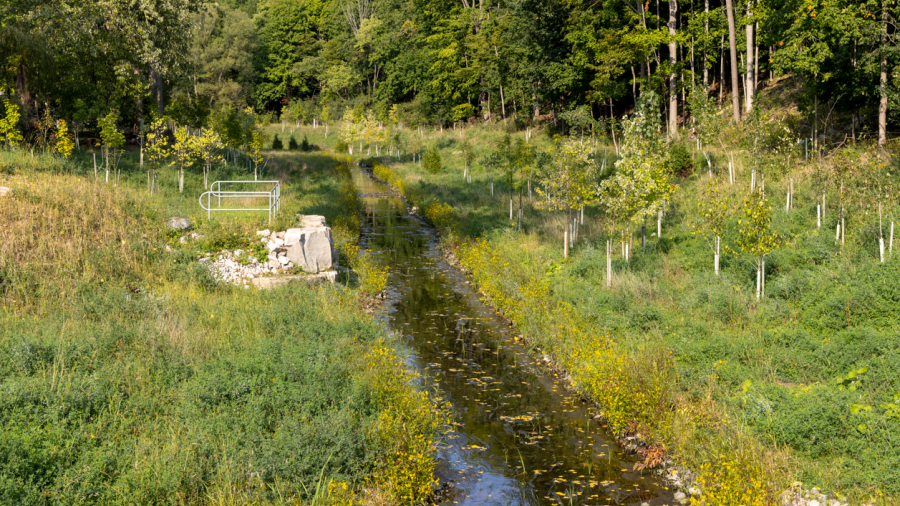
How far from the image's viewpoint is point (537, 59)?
4309cm

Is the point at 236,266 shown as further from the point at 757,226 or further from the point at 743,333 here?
the point at 757,226

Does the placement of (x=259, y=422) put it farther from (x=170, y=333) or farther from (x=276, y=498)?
(x=170, y=333)

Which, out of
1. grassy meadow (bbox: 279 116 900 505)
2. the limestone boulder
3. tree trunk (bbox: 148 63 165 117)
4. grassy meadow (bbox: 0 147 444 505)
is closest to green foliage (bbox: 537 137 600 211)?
grassy meadow (bbox: 279 116 900 505)

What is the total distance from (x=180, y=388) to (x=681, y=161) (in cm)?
2294

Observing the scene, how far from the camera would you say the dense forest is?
20234mm

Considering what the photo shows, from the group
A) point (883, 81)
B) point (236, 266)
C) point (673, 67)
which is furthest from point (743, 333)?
point (673, 67)

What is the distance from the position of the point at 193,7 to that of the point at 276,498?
29.2 metres

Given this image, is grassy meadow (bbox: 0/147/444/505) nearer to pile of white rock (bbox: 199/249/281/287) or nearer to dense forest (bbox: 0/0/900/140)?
pile of white rock (bbox: 199/249/281/287)

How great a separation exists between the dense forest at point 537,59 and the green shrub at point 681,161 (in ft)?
15.2

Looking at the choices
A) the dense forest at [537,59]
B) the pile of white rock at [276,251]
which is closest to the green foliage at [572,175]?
the dense forest at [537,59]

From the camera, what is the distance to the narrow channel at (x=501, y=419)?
846 cm

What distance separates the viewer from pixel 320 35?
332 ft

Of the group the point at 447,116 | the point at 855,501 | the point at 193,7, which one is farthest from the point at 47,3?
the point at 447,116

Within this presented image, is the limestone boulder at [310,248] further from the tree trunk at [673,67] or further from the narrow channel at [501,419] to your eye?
the tree trunk at [673,67]
